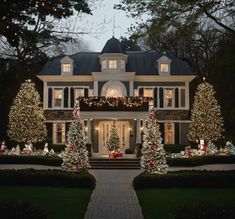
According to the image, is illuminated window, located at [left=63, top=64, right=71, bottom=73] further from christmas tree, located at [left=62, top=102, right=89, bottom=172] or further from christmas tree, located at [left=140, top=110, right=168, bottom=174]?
christmas tree, located at [left=140, top=110, right=168, bottom=174]

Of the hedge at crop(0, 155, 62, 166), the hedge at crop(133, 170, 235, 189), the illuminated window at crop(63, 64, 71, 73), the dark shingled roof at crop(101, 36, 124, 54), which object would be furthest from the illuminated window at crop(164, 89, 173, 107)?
the hedge at crop(133, 170, 235, 189)

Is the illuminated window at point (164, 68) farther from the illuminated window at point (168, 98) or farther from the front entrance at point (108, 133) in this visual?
the front entrance at point (108, 133)

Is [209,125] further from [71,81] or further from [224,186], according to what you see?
[224,186]

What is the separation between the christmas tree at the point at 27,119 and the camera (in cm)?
3547

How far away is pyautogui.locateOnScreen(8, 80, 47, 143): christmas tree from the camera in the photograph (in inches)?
1396

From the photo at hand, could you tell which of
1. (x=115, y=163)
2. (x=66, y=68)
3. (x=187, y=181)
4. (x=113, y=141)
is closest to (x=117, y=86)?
(x=66, y=68)

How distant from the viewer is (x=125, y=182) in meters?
19.9

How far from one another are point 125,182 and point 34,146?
20.0 metres

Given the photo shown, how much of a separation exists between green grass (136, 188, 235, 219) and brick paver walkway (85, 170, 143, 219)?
287mm

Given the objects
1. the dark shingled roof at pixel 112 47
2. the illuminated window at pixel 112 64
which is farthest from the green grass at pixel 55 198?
the dark shingled roof at pixel 112 47

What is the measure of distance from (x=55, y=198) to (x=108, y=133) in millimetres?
21871

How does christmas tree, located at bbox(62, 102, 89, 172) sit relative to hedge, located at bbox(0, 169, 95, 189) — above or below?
above

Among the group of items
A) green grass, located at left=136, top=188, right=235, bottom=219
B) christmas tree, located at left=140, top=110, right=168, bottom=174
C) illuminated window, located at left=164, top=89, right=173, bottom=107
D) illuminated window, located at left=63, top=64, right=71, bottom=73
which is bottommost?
green grass, located at left=136, top=188, right=235, bottom=219

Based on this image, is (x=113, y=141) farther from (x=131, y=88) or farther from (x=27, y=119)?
(x=27, y=119)
